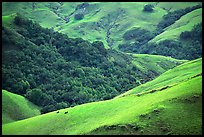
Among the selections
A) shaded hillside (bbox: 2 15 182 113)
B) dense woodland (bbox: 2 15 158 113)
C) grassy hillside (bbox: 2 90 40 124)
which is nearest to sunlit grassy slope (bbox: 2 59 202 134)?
grassy hillside (bbox: 2 90 40 124)

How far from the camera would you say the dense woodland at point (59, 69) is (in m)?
106

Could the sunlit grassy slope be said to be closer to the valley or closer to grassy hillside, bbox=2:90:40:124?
the valley

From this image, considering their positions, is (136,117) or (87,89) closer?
(136,117)

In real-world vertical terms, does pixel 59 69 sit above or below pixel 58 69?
above

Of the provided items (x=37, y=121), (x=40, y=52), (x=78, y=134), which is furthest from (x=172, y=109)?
(x=40, y=52)

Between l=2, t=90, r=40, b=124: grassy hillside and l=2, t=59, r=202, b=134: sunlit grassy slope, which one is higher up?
l=2, t=90, r=40, b=124: grassy hillside

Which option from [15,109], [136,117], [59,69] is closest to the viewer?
[136,117]

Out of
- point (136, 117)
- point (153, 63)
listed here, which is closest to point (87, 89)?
point (153, 63)

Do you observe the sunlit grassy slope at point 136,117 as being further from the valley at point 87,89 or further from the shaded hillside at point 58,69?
the shaded hillside at point 58,69

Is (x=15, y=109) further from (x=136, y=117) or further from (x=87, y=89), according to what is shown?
(x=136, y=117)

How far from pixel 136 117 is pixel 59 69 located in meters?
77.1

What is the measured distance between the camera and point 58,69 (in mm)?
125312

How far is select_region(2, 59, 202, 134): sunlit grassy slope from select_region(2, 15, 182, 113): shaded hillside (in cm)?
3105

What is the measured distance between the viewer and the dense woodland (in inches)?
4154
